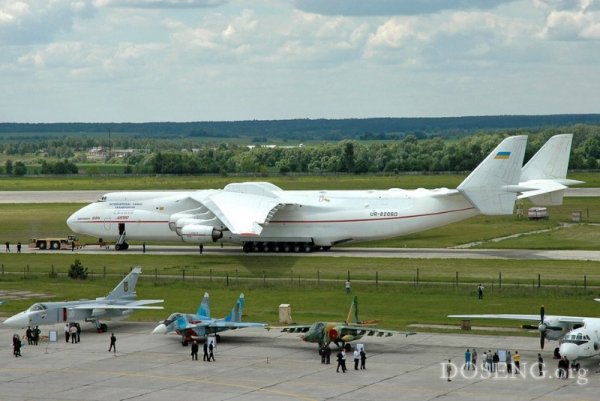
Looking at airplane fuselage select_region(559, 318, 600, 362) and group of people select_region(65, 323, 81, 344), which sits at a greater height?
airplane fuselage select_region(559, 318, 600, 362)

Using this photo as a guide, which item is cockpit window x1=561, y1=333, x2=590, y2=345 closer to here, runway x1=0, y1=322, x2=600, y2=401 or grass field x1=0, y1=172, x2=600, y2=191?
runway x1=0, y1=322, x2=600, y2=401

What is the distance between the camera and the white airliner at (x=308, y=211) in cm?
→ 8744

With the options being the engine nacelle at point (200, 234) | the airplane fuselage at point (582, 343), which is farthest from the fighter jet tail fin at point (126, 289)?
the engine nacelle at point (200, 234)

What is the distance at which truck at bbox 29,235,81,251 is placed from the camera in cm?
9912

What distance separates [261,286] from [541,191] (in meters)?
31.0

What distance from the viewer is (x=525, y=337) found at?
5744 cm

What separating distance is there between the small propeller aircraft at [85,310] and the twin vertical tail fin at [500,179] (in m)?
31.9

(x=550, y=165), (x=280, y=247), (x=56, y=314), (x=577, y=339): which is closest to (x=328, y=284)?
(x=280, y=247)

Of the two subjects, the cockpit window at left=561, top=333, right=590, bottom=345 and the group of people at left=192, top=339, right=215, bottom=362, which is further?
the group of people at left=192, top=339, right=215, bottom=362

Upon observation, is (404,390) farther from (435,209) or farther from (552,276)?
(435,209)

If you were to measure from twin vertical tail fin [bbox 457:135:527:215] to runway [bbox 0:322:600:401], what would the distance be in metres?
30.6

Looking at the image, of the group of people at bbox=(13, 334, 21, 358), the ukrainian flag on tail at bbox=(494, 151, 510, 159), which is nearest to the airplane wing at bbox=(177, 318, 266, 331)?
the group of people at bbox=(13, 334, 21, 358)

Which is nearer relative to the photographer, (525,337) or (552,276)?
(525,337)

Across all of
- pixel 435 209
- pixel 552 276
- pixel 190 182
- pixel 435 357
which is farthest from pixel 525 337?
pixel 190 182
